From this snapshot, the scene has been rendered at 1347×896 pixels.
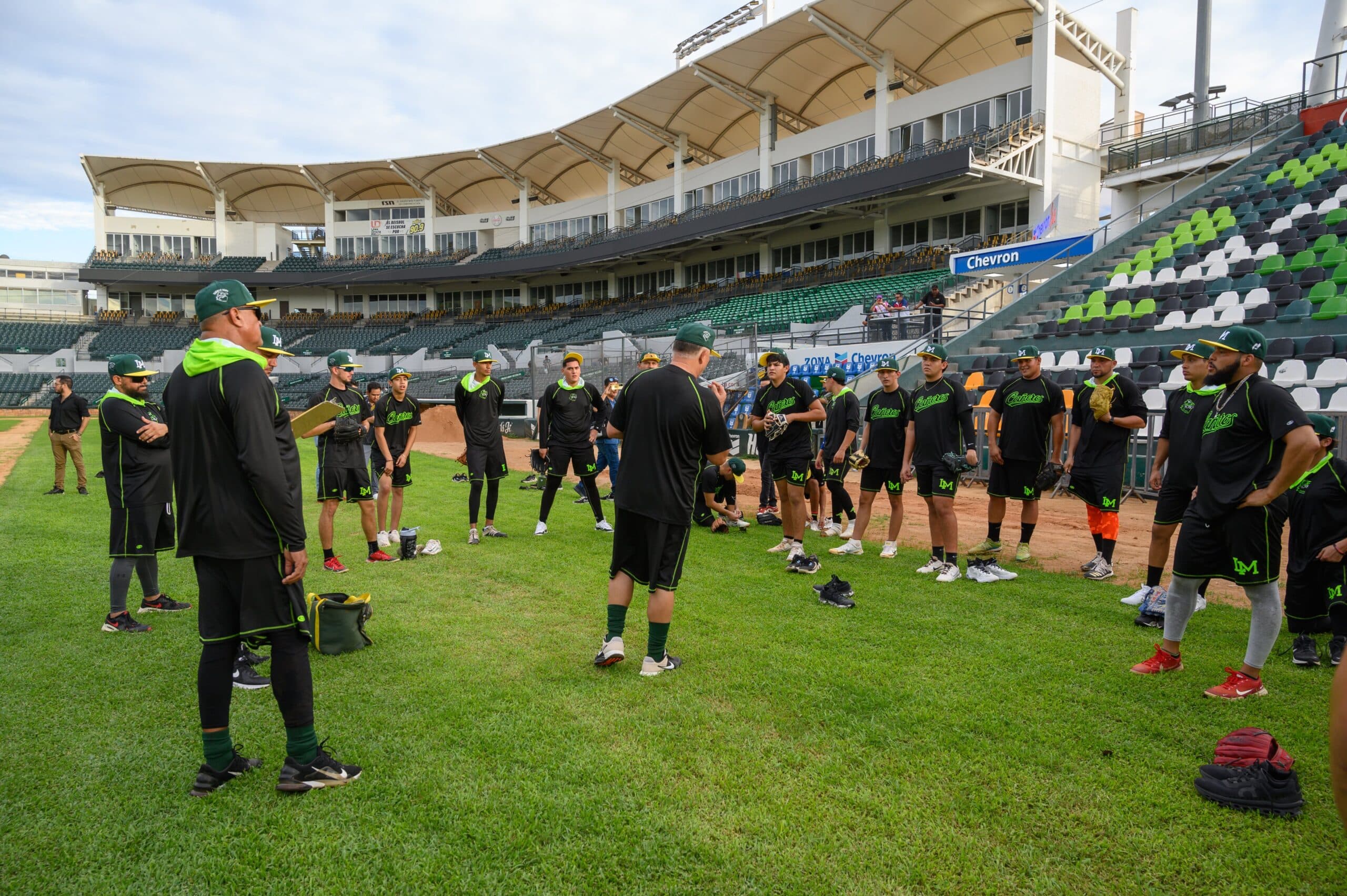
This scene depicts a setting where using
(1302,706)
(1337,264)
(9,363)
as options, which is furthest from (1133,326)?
(9,363)

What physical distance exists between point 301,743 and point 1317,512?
6.37 meters

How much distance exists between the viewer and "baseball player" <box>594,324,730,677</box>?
461 cm

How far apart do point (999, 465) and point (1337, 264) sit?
11.7 meters

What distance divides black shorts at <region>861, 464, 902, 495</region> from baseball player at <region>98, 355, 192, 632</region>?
6.43 meters

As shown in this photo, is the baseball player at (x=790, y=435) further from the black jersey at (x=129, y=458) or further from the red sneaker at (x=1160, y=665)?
the black jersey at (x=129, y=458)

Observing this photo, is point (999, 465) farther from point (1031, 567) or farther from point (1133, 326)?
point (1133, 326)

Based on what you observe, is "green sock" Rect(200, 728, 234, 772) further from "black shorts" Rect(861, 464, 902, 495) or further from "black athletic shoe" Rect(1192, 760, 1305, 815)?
"black shorts" Rect(861, 464, 902, 495)

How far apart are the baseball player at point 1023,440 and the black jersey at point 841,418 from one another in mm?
1522

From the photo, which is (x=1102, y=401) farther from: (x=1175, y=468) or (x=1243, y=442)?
(x=1243, y=442)

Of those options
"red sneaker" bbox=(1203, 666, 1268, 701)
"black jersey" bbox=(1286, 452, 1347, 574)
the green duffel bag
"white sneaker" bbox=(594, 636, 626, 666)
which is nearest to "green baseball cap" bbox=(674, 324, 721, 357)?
"white sneaker" bbox=(594, 636, 626, 666)

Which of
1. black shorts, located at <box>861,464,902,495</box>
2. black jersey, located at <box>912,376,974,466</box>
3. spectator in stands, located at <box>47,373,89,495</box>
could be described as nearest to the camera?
black jersey, located at <box>912,376,974,466</box>

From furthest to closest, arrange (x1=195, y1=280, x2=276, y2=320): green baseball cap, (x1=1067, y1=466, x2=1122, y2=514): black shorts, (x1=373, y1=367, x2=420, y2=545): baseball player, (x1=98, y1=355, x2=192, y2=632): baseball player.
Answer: (x1=373, y1=367, x2=420, y2=545): baseball player
(x1=1067, y1=466, x2=1122, y2=514): black shorts
(x1=98, y1=355, x2=192, y2=632): baseball player
(x1=195, y1=280, x2=276, y2=320): green baseball cap

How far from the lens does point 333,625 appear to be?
16.5 feet

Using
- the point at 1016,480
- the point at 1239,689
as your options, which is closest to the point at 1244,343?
the point at 1239,689
